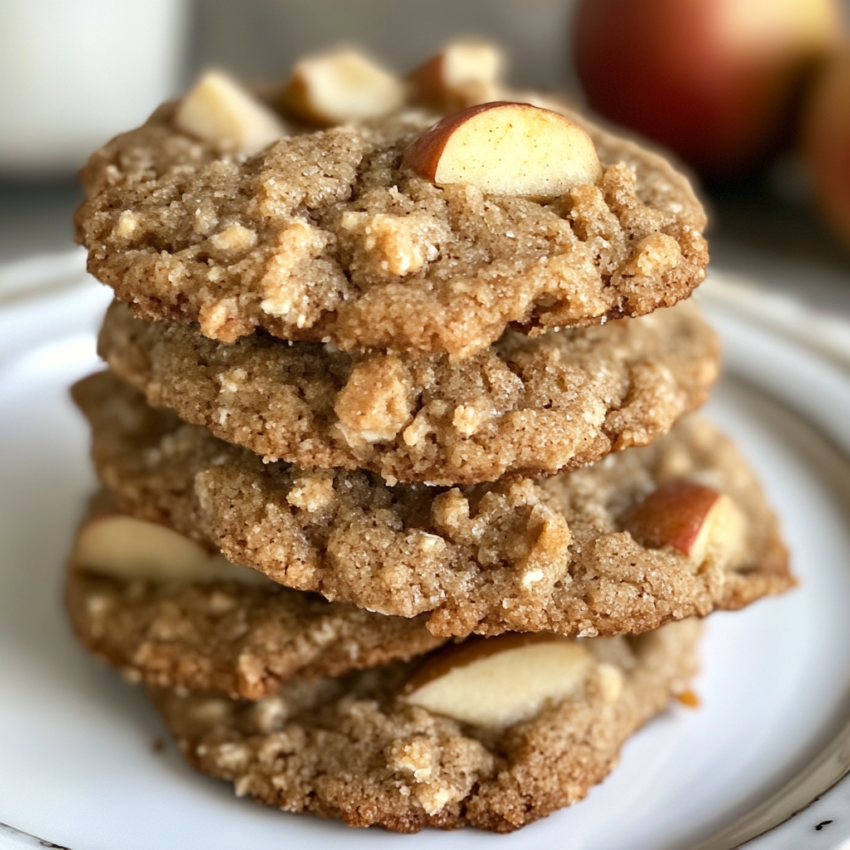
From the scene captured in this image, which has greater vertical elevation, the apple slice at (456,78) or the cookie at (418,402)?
the apple slice at (456,78)

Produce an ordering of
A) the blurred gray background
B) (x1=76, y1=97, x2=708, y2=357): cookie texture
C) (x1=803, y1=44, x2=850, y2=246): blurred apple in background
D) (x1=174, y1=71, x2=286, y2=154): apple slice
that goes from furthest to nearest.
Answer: the blurred gray background < (x1=803, y1=44, x2=850, y2=246): blurred apple in background < (x1=174, y1=71, x2=286, y2=154): apple slice < (x1=76, y1=97, x2=708, y2=357): cookie texture

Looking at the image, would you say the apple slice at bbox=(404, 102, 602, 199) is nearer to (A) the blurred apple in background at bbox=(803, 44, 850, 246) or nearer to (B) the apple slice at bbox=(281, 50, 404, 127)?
(B) the apple slice at bbox=(281, 50, 404, 127)

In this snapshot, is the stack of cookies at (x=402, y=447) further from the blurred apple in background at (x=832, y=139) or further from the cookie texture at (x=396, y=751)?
the blurred apple in background at (x=832, y=139)

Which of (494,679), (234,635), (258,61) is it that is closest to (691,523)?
(494,679)

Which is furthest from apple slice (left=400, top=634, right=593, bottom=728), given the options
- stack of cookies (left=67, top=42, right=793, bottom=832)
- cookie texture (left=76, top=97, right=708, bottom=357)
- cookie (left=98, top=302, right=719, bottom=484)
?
cookie texture (left=76, top=97, right=708, bottom=357)

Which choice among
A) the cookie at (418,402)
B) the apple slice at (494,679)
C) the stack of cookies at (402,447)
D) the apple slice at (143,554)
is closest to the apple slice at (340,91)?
the stack of cookies at (402,447)

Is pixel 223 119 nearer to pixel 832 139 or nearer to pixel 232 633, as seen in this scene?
pixel 232 633
